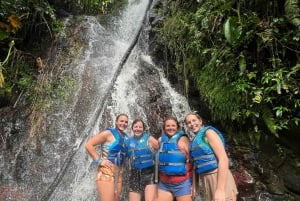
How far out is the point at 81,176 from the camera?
6.04m

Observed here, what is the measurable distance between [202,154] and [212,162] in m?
0.14

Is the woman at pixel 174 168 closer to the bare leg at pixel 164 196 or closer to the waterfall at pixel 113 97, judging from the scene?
the bare leg at pixel 164 196

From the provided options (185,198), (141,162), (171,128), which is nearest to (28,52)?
(141,162)

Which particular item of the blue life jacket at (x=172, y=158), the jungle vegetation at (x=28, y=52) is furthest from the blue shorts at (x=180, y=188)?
the jungle vegetation at (x=28, y=52)

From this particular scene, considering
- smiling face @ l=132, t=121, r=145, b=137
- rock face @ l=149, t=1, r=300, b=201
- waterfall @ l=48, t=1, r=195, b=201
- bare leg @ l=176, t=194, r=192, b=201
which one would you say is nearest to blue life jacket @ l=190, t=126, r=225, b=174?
bare leg @ l=176, t=194, r=192, b=201

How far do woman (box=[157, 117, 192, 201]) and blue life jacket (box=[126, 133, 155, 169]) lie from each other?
31cm

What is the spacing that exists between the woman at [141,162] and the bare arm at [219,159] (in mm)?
1073

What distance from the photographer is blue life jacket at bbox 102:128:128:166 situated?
4.73 meters

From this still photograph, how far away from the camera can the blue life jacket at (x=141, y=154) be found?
181 inches

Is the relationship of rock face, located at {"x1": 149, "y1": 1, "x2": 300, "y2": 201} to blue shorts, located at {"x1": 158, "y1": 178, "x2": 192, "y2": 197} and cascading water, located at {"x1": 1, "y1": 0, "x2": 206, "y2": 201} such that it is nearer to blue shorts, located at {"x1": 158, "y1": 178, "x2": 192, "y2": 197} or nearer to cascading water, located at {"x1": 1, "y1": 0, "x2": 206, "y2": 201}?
blue shorts, located at {"x1": 158, "y1": 178, "x2": 192, "y2": 197}

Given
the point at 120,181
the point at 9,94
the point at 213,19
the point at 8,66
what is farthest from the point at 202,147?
the point at 8,66

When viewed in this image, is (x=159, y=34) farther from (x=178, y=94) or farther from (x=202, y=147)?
(x=202, y=147)

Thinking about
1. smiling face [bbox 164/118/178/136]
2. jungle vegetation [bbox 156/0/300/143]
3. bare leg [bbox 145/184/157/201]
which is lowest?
bare leg [bbox 145/184/157/201]

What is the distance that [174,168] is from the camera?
4.14m
